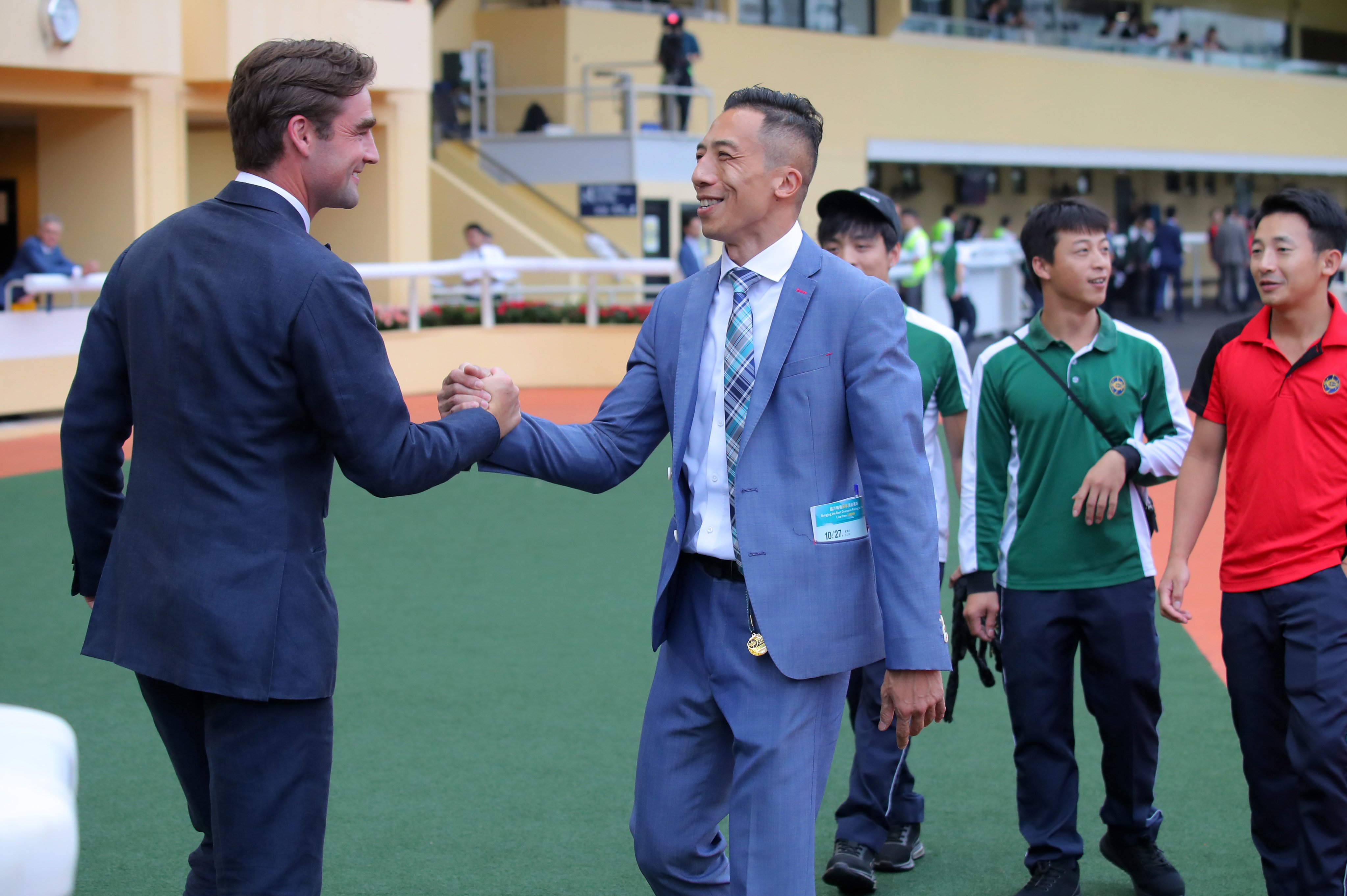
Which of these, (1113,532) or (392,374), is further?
(1113,532)

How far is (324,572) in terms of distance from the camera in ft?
8.80

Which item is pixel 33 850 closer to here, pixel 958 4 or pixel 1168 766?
pixel 1168 766

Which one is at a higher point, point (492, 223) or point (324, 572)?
point (492, 223)

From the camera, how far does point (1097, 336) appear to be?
4078mm

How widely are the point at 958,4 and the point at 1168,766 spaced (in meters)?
29.1

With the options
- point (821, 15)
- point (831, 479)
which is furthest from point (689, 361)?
point (821, 15)

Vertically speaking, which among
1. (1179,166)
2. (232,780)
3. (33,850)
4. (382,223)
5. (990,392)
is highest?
(1179,166)

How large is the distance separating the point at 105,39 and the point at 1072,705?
1269 centimetres

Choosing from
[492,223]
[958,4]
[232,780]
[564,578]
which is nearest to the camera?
[232,780]

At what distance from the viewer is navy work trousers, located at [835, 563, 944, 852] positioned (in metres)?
4.10

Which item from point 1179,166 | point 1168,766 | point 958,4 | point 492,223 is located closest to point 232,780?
point 1168,766

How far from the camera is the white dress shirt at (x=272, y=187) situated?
8.70 feet

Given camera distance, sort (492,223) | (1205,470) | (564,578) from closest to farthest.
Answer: (1205,470) < (564,578) < (492,223)

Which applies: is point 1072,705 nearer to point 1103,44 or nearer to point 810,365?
point 810,365
